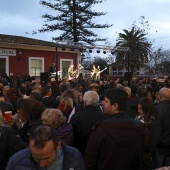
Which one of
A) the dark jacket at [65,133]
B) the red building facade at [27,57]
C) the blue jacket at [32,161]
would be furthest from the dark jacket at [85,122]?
the red building facade at [27,57]

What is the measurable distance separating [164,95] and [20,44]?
1963cm

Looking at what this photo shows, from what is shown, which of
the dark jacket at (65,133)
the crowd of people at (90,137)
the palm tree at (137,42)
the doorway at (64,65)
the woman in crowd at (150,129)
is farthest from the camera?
the palm tree at (137,42)

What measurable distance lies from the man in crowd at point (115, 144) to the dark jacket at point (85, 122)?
1119 mm

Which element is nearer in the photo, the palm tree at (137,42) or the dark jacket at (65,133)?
the dark jacket at (65,133)

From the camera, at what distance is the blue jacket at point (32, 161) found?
2.40m

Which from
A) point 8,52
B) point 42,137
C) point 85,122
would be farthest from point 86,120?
point 8,52

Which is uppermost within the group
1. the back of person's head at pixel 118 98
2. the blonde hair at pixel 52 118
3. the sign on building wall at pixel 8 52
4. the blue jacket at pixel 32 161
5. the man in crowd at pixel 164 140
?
the sign on building wall at pixel 8 52

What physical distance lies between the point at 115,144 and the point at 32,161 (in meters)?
1.09

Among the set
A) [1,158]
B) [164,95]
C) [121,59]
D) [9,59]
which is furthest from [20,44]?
[121,59]

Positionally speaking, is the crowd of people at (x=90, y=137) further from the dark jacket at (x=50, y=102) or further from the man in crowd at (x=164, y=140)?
the dark jacket at (x=50, y=102)

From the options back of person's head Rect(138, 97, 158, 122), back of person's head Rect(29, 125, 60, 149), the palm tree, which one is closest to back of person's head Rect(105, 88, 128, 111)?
back of person's head Rect(138, 97, 158, 122)

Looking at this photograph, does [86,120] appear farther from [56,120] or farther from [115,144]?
[115,144]

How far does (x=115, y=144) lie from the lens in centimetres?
324

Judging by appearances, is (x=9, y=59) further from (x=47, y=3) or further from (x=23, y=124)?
(x=23, y=124)
